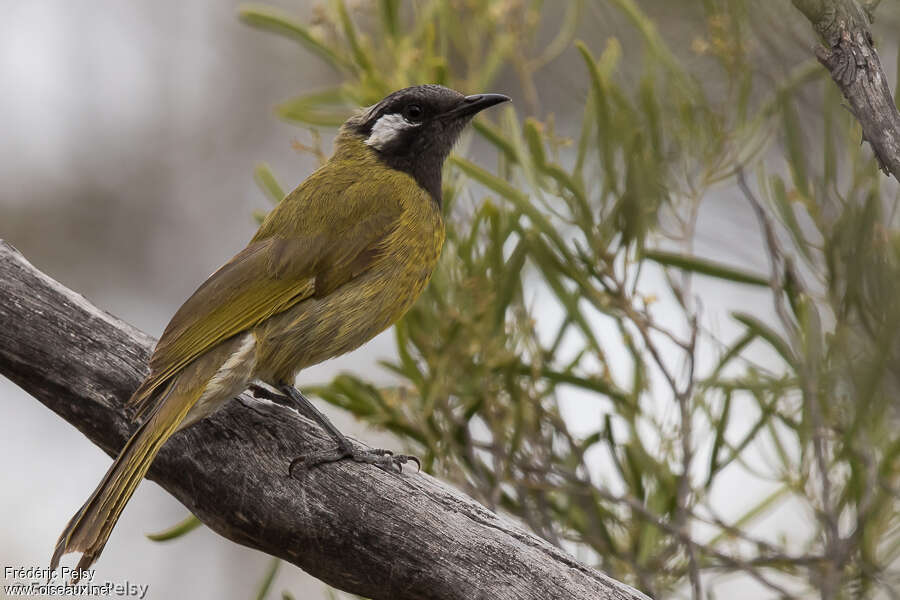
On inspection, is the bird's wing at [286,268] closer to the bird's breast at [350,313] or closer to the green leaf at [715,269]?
the bird's breast at [350,313]

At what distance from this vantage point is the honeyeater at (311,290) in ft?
7.90

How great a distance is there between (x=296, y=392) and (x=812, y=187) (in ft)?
4.46

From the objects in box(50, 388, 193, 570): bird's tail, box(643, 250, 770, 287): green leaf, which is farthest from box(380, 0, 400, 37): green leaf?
box(50, 388, 193, 570): bird's tail

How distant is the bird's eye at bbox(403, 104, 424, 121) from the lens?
125 inches

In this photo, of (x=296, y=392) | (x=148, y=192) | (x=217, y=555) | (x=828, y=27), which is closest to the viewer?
(x=828, y=27)

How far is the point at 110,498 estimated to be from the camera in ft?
7.46

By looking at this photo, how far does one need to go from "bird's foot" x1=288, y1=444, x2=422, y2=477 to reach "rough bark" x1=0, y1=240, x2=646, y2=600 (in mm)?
21

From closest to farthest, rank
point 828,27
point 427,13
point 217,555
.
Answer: point 828,27 → point 427,13 → point 217,555

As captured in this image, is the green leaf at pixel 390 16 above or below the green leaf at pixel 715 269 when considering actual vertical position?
above

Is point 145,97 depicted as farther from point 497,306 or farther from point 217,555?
point 497,306

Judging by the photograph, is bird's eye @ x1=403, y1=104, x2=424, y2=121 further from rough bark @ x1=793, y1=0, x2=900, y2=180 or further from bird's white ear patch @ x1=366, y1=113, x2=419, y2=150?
rough bark @ x1=793, y1=0, x2=900, y2=180

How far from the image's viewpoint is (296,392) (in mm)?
2781

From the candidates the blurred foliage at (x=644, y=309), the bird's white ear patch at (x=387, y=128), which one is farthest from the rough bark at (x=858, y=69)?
the bird's white ear patch at (x=387, y=128)

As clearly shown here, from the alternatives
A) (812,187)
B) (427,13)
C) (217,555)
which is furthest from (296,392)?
(217,555)
